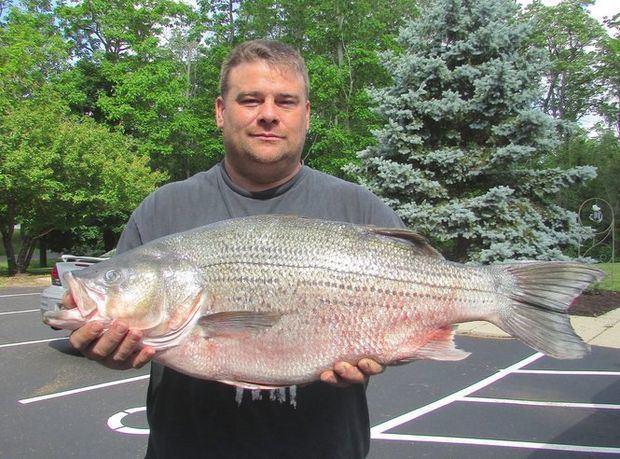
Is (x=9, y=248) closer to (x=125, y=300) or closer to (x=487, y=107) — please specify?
(x=487, y=107)

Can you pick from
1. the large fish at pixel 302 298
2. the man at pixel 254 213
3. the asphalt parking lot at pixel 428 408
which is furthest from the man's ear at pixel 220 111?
the asphalt parking lot at pixel 428 408

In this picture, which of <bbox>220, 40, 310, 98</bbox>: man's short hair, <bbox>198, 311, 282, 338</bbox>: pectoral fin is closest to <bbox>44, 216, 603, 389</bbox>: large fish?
<bbox>198, 311, 282, 338</bbox>: pectoral fin

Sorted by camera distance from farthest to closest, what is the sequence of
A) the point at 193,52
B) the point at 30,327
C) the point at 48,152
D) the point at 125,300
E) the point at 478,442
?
the point at 193,52 < the point at 48,152 < the point at 30,327 < the point at 478,442 < the point at 125,300

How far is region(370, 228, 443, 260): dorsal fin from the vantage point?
2.30 meters

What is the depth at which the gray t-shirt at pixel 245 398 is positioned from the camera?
87.0 inches

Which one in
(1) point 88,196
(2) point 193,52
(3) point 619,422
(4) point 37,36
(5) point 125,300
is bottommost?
(3) point 619,422

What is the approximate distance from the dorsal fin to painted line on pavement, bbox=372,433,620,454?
11.3 ft

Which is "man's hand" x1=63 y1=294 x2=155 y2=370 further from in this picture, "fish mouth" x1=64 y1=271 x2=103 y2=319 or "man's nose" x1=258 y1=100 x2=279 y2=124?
"man's nose" x1=258 y1=100 x2=279 y2=124

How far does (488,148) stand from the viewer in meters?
12.5

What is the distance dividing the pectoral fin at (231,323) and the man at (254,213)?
23cm

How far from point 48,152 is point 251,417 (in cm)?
2094

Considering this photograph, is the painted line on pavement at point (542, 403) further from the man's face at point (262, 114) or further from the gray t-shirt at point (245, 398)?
the man's face at point (262, 114)

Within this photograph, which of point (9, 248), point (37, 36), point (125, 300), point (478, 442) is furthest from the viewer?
point (37, 36)

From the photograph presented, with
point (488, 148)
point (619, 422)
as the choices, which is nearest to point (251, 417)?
point (619, 422)
